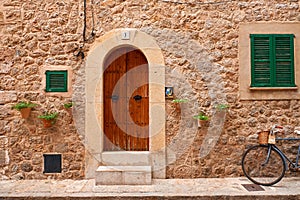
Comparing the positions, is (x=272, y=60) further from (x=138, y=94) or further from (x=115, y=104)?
(x=115, y=104)

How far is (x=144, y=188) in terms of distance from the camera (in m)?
4.57

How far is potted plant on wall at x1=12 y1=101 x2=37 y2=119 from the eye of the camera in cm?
505

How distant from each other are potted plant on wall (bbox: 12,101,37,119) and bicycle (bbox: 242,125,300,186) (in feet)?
12.6

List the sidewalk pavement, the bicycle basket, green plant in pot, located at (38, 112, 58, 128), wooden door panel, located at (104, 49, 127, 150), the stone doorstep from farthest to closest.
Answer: wooden door panel, located at (104, 49, 127, 150) < green plant in pot, located at (38, 112, 58, 128) < the bicycle basket < the stone doorstep < the sidewalk pavement

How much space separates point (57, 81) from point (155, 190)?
2572 mm

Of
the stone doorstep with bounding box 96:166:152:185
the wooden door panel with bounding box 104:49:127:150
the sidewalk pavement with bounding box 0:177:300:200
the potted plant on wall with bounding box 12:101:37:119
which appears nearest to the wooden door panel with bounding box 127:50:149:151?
the wooden door panel with bounding box 104:49:127:150

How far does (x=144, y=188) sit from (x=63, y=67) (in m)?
2.55

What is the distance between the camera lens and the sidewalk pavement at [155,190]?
4.23 m

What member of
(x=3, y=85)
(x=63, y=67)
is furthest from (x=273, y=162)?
(x=3, y=85)

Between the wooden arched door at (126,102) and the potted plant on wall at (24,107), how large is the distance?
52.4 inches

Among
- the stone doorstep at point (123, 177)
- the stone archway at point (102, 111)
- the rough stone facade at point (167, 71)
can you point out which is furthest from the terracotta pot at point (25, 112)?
the stone doorstep at point (123, 177)

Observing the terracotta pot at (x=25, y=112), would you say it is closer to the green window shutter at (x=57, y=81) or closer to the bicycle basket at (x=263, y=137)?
the green window shutter at (x=57, y=81)

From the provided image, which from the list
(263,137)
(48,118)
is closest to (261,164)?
(263,137)

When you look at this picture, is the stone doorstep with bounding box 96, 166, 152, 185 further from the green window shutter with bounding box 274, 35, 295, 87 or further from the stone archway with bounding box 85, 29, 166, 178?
the green window shutter with bounding box 274, 35, 295, 87
